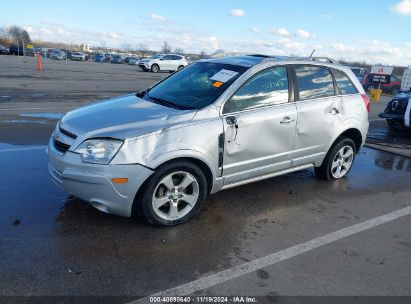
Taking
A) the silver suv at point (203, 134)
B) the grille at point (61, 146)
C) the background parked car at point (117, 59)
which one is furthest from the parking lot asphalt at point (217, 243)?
the background parked car at point (117, 59)

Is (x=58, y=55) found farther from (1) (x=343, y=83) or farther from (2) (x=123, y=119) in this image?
(2) (x=123, y=119)

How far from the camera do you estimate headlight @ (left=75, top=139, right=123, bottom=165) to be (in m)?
3.61

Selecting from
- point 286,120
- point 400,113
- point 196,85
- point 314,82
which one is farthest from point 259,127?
point 400,113

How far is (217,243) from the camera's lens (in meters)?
3.77

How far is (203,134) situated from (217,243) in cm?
110

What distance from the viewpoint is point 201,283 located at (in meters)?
3.11

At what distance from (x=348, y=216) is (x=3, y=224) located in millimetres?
3789

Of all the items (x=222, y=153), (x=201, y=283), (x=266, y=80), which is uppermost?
(x=266, y=80)

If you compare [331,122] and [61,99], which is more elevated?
[331,122]

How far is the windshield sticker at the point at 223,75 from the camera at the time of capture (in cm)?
454

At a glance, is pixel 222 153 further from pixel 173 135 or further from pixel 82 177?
pixel 82 177

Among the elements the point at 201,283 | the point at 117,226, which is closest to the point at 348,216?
the point at 201,283

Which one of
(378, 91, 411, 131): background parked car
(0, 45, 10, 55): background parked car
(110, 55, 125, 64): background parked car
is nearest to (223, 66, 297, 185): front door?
(378, 91, 411, 131): background parked car

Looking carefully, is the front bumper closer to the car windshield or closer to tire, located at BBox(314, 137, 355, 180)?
the car windshield
